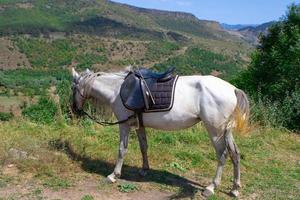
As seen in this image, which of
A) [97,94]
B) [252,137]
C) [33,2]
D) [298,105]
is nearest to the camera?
[97,94]

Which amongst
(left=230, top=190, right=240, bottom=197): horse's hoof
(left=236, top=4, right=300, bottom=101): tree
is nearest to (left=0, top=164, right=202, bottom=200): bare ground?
(left=230, top=190, right=240, bottom=197): horse's hoof

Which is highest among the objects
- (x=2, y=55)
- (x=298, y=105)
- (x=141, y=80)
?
(x=141, y=80)

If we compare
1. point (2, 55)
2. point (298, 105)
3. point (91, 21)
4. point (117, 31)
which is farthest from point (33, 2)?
point (298, 105)

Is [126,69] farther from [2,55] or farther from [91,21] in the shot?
[91,21]

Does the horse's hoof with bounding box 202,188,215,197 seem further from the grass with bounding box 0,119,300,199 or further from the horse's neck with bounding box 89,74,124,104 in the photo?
the horse's neck with bounding box 89,74,124,104

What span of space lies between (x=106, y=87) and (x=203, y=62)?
92.5m

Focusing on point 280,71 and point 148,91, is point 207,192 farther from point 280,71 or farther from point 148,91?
point 280,71

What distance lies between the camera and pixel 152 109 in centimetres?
588

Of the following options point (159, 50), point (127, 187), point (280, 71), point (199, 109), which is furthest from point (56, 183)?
point (159, 50)

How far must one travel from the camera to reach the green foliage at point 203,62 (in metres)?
89.4

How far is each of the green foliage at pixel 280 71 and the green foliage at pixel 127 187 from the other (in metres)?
6.18

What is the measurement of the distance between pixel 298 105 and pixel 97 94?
6949 millimetres

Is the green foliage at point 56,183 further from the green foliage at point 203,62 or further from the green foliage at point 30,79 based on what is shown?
the green foliage at point 203,62

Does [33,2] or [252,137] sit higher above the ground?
[33,2]
